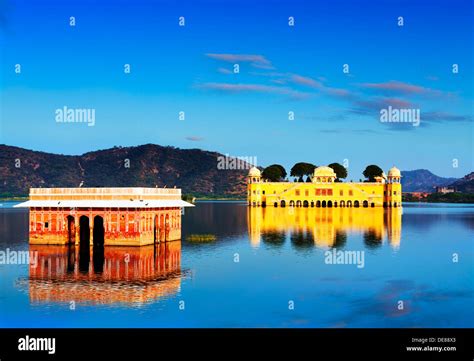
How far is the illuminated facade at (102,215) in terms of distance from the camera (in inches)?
2067

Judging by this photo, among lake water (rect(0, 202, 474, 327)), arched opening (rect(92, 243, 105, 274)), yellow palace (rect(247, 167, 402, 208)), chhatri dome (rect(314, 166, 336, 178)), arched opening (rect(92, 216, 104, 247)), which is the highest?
chhatri dome (rect(314, 166, 336, 178))

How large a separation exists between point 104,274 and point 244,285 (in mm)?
9016

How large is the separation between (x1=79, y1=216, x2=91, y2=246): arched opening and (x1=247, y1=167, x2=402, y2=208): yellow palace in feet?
337

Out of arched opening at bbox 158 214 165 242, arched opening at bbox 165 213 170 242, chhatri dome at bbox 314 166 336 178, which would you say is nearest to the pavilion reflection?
arched opening at bbox 158 214 165 242

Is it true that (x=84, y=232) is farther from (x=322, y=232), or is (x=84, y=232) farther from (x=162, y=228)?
(x=322, y=232)

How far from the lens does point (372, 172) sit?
181 metres

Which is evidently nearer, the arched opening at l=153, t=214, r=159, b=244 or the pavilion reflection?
the pavilion reflection

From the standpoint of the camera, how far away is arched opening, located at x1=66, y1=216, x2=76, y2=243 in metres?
55.5

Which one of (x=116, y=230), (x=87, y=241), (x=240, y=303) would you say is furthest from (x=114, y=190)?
(x=240, y=303)

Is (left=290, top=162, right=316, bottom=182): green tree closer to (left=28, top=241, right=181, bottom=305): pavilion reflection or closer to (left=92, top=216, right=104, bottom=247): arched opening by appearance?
(left=92, top=216, right=104, bottom=247): arched opening

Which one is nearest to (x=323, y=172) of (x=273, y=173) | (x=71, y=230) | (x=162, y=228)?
(x=273, y=173)
